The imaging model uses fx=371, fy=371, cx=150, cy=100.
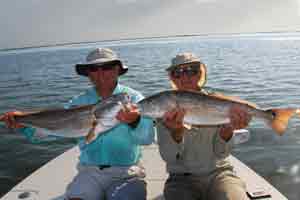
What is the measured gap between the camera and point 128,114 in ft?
12.4

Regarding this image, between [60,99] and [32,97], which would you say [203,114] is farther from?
[32,97]

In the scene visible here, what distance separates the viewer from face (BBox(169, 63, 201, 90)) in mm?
4176

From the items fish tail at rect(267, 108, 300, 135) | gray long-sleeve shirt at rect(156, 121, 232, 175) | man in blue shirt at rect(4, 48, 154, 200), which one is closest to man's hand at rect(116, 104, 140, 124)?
man in blue shirt at rect(4, 48, 154, 200)

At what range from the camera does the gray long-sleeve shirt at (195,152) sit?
4160mm

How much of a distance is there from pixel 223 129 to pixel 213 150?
264mm

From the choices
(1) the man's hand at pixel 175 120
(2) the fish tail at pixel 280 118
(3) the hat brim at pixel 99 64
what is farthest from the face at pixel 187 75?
(2) the fish tail at pixel 280 118

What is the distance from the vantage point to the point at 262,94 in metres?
15.3

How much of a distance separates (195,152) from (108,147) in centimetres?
100

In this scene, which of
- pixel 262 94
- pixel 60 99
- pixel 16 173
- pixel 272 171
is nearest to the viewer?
pixel 272 171

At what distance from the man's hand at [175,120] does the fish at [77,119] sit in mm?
463

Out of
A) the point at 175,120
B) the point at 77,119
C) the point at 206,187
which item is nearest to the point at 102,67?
the point at 77,119

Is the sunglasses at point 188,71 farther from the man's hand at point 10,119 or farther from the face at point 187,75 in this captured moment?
the man's hand at point 10,119

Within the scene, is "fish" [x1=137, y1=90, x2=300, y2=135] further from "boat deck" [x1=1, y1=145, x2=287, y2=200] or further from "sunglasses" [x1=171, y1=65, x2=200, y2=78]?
"boat deck" [x1=1, y1=145, x2=287, y2=200]

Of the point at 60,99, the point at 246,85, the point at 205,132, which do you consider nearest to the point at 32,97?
the point at 60,99
